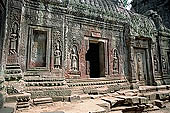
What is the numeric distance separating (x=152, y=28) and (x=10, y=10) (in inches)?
344

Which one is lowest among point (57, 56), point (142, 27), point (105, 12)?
point (57, 56)

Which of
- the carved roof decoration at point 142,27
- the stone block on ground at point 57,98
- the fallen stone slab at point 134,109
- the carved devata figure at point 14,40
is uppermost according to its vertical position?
the carved roof decoration at point 142,27

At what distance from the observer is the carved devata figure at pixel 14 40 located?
15.8ft

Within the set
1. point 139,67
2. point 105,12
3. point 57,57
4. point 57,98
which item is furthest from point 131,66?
point 57,98

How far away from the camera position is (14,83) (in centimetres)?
448

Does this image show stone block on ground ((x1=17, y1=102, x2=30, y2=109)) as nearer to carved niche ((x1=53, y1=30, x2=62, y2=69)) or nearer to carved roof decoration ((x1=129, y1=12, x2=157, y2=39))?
carved niche ((x1=53, y1=30, x2=62, y2=69))

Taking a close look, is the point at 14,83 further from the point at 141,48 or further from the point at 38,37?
the point at 141,48

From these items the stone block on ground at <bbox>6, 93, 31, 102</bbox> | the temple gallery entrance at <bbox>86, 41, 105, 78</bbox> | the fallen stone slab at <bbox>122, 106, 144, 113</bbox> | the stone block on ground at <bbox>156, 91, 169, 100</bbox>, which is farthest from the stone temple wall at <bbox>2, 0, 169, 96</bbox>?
the fallen stone slab at <bbox>122, 106, 144, 113</bbox>

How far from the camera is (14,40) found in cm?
492

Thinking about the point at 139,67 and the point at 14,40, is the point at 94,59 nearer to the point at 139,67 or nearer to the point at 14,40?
the point at 139,67

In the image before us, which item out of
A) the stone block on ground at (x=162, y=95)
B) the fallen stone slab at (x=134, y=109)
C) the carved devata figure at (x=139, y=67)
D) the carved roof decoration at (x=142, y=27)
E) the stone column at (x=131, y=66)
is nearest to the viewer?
the fallen stone slab at (x=134, y=109)

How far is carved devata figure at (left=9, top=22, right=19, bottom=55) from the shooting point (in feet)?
15.8

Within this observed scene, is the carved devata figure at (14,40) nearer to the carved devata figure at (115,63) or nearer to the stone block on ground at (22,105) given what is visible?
the stone block on ground at (22,105)

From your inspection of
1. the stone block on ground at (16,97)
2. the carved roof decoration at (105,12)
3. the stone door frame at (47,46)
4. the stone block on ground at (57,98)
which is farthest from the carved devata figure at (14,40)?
the stone block on ground at (57,98)
